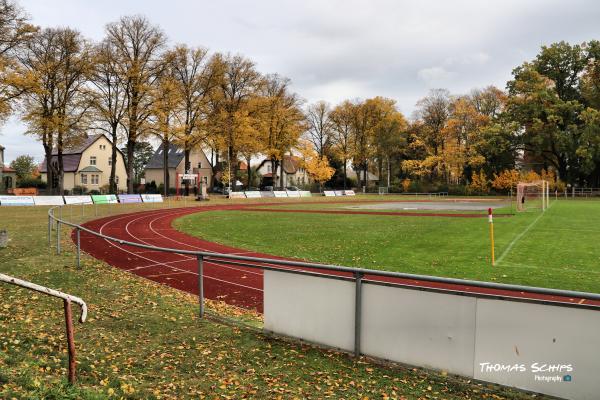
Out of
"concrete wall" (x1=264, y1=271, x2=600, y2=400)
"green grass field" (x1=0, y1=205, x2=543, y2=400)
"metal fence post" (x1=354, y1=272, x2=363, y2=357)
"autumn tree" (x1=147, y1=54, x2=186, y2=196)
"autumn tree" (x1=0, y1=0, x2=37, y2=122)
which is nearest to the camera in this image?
"concrete wall" (x1=264, y1=271, x2=600, y2=400)

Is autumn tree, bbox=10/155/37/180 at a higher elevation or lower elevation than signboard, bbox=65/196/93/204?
higher

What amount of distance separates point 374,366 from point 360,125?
79627mm

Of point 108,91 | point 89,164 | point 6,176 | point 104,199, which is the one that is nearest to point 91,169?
point 89,164

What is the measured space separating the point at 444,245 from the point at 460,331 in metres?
12.5

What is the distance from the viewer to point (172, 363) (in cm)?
546

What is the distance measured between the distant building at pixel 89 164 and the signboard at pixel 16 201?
3154 centimetres

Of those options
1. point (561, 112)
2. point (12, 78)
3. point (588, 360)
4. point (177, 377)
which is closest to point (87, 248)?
point (177, 377)

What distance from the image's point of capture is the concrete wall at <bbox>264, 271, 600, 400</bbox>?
4.02 m

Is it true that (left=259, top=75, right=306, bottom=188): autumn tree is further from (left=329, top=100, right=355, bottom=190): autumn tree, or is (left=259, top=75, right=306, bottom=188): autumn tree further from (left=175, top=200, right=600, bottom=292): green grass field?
(left=175, top=200, right=600, bottom=292): green grass field

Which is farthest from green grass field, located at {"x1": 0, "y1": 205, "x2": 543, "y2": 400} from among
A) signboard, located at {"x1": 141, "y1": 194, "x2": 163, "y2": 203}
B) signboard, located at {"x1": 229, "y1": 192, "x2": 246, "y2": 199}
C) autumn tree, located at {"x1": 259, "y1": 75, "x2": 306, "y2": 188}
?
autumn tree, located at {"x1": 259, "y1": 75, "x2": 306, "y2": 188}

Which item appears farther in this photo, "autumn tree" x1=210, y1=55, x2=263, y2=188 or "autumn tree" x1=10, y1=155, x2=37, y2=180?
"autumn tree" x1=10, y1=155, x2=37, y2=180

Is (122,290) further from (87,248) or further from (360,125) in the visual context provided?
(360,125)

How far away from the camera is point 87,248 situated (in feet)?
52.5

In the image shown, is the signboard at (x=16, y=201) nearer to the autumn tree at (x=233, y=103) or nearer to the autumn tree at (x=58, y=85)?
the autumn tree at (x=58, y=85)
